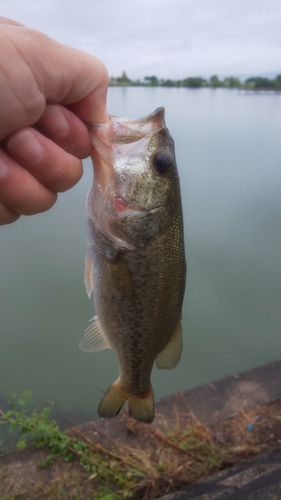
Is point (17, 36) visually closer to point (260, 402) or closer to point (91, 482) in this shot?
point (91, 482)

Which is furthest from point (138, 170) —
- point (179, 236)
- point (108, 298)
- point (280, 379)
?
point (280, 379)

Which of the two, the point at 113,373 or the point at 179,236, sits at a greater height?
the point at 179,236

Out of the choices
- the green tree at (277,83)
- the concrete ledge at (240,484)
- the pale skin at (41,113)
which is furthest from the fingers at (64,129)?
the green tree at (277,83)

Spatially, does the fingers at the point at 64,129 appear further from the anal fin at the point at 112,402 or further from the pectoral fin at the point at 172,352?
the anal fin at the point at 112,402

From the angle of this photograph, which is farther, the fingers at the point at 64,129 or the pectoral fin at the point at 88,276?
the pectoral fin at the point at 88,276

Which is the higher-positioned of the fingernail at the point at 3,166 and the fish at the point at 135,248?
the fingernail at the point at 3,166

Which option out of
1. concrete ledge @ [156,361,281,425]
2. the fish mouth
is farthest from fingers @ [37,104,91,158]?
concrete ledge @ [156,361,281,425]

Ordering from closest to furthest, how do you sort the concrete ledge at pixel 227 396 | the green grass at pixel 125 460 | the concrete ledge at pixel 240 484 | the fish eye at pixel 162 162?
the fish eye at pixel 162 162 < the concrete ledge at pixel 240 484 < the green grass at pixel 125 460 < the concrete ledge at pixel 227 396

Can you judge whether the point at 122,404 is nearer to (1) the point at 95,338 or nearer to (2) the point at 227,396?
(1) the point at 95,338
